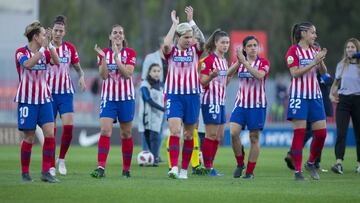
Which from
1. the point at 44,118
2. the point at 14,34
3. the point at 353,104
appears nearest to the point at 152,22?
the point at 14,34

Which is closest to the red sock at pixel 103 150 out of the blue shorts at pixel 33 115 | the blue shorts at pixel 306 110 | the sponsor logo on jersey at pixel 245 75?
the blue shorts at pixel 33 115

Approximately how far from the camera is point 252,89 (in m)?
15.6

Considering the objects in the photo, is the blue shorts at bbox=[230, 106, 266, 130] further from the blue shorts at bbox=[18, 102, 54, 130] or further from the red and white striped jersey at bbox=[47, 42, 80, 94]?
the blue shorts at bbox=[18, 102, 54, 130]

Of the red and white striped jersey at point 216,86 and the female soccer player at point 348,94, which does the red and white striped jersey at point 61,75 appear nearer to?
the red and white striped jersey at point 216,86

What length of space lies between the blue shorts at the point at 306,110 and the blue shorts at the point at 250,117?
0.59 meters

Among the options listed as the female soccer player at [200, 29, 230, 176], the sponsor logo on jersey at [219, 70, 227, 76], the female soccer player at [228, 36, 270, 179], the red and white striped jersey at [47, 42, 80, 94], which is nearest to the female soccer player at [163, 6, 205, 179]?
the female soccer player at [200, 29, 230, 176]

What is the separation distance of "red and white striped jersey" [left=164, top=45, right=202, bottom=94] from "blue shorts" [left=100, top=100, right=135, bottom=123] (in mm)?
686

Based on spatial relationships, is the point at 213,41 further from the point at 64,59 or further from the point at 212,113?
the point at 64,59

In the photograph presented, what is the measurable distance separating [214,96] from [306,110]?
179 cm

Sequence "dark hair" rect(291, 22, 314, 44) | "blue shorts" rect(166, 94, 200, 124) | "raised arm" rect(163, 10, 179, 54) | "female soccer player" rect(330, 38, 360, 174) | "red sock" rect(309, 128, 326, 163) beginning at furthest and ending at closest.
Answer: "female soccer player" rect(330, 38, 360, 174) → "red sock" rect(309, 128, 326, 163) → "blue shorts" rect(166, 94, 200, 124) → "dark hair" rect(291, 22, 314, 44) → "raised arm" rect(163, 10, 179, 54)

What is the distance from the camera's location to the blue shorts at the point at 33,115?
559 inches

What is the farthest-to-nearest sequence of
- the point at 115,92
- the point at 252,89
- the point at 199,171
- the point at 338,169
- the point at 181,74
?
1. the point at 338,169
2. the point at 199,171
3. the point at 252,89
4. the point at 115,92
5. the point at 181,74

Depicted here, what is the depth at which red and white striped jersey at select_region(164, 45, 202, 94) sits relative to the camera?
15.3 meters

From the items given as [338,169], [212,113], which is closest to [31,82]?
[212,113]
